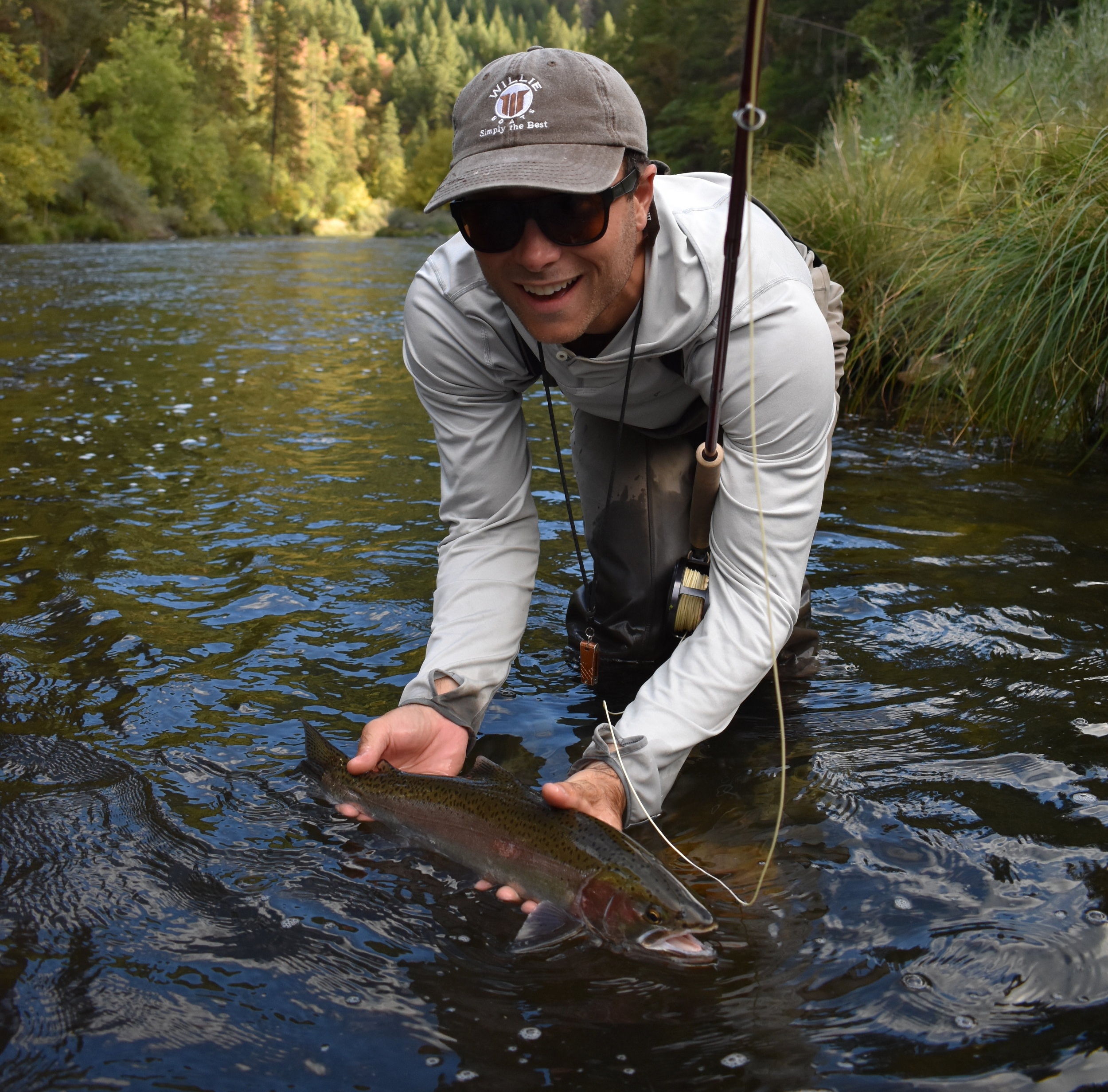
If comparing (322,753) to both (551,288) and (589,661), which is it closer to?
(589,661)

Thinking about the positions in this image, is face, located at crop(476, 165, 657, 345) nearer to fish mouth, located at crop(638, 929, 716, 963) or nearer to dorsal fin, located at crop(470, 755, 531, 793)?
dorsal fin, located at crop(470, 755, 531, 793)

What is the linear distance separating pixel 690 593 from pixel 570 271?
3.11 feet

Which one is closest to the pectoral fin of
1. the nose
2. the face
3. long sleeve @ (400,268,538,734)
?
long sleeve @ (400,268,538,734)

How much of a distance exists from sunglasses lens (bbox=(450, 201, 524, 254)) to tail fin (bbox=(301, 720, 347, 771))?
4.28 feet

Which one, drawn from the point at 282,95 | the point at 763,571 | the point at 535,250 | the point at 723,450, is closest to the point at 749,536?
the point at 763,571

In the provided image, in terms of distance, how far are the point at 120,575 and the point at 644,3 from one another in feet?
205

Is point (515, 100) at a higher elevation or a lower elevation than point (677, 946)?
higher

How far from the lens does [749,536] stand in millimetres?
2529

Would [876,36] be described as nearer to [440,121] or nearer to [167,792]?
[167,792]

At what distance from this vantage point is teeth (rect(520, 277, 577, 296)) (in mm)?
2424

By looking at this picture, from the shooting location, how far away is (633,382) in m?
2.82

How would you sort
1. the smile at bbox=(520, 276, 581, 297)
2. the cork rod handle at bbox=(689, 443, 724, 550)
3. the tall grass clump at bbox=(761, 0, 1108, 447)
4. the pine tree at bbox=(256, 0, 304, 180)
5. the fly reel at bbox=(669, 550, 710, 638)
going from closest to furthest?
the smile at bbox=(520, 276, 581, 297), the cork rod handle at bbox=(689, 443, 724, 550), the fly reel at bbox=(669, 550, 710, 638), the tall grass clump at bbox=(761, 0, 1108, 447), the pine tree at bbox=(256, 0, 304, 180)

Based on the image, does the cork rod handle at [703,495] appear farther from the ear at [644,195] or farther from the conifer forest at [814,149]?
the conifer forest at [814,149]

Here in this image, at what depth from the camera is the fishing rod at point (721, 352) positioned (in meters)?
2.09
